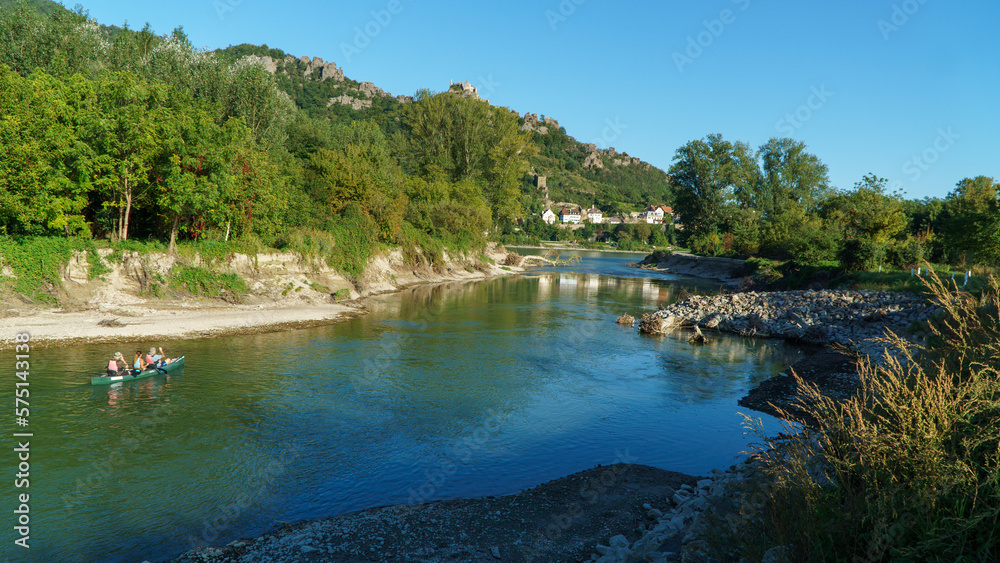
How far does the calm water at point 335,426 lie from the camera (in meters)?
10.7

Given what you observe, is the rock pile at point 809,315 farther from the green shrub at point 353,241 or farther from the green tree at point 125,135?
the green tree at point 125,135

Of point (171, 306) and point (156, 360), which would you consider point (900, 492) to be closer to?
point (156, 360)

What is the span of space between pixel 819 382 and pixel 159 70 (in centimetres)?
4641

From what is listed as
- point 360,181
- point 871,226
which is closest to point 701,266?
point 871,226

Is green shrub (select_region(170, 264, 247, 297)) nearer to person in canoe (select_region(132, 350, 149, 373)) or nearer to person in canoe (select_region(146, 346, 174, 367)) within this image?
person in canoe (select_region(146, 346, 174, 367))

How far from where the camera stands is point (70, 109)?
26.7m

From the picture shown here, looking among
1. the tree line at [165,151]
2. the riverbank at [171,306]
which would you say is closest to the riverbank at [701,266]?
the tree line at [165,151]

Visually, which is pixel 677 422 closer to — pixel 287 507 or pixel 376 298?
pixel 287 507

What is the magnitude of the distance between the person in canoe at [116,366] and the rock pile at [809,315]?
26.3 meters

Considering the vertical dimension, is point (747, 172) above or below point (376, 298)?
above

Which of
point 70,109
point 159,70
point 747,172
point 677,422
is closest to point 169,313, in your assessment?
point 70,109

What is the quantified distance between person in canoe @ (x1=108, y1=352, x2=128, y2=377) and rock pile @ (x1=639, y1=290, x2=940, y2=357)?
1037 inches

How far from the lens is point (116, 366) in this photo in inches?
711

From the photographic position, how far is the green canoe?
697 inches
